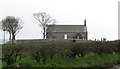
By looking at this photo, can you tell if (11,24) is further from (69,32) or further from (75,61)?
(75,61)

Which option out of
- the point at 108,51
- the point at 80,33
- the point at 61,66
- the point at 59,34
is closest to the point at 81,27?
the point at 80,33

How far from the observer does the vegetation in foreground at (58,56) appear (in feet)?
45.6

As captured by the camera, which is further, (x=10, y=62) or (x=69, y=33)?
(x=69, y=33)

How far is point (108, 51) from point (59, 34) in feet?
208

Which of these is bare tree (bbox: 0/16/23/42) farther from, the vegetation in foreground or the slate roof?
the vegetation in foreground

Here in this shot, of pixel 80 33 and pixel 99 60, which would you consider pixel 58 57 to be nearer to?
pixel 99 60

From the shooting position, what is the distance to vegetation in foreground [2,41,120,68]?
13.9 metres

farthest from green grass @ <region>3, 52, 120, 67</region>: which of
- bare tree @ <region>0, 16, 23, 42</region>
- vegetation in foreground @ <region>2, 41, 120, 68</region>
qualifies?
bare tree @ <region>0, 16, 23, 42</region>

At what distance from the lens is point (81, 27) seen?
3342 inches

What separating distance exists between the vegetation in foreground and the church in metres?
60.9

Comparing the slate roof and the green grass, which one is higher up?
the slate roof

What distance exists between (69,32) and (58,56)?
68.6 metres

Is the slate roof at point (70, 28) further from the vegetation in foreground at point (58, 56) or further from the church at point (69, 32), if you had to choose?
the vegetation in foreground at point (58, 56)

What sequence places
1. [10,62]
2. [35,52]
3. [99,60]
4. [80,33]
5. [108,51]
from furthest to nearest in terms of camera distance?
[80,33] → [108,51] → [99,60] → [35,52] → [10,62]
